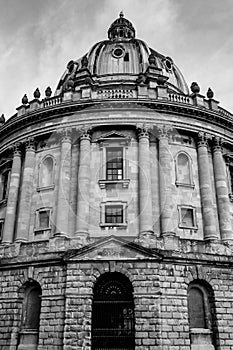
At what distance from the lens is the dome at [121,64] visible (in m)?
38.7

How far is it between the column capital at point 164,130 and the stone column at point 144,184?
1.02 meters

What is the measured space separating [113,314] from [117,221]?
21.0ft

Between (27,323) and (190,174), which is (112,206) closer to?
(190,174)

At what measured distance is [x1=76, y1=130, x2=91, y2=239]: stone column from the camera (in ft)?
86.0

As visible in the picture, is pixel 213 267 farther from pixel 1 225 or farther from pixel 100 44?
pixel 100 44

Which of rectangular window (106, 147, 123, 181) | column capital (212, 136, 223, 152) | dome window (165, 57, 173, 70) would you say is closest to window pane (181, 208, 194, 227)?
rectangular window (106, 147, 123, 181)

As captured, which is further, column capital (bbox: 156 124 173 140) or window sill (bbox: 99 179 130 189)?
column capital (bbox: 156 124 173 140)

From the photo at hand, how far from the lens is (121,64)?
40344 mm

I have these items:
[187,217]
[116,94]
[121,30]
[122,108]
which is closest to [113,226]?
[187,217]

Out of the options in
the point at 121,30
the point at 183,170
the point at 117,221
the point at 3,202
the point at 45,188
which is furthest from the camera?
the point at 121,30

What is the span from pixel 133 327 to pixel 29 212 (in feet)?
37.8

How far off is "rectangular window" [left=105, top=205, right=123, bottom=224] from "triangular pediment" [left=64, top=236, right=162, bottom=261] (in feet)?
10.4

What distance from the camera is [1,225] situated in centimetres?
3056

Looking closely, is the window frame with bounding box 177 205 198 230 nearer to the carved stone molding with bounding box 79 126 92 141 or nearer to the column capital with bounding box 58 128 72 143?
the carved stone molding with bounding box 79 126 92 141
